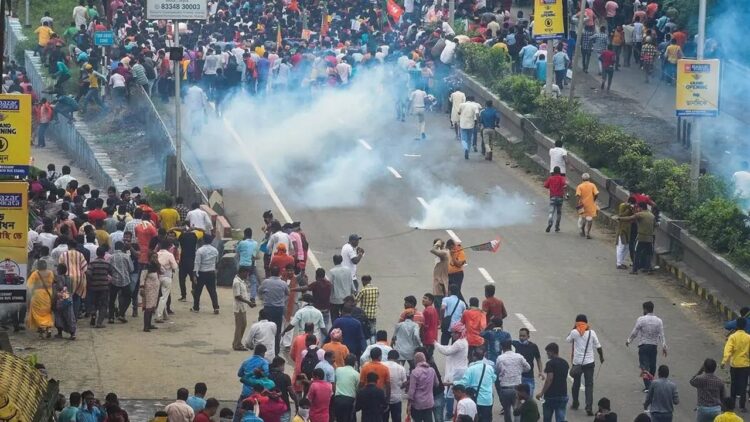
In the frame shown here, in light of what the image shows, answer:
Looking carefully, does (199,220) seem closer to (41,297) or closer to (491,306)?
(41,297)

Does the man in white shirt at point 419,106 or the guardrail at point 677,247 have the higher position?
the man in white shirt at point 419,106

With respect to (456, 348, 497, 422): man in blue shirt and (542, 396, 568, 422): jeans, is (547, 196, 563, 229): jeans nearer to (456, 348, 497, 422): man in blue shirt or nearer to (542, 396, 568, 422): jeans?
(542, 396, 568, 422): jeans

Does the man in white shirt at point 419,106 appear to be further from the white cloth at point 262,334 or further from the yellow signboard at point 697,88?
the white cloth at point 262,334

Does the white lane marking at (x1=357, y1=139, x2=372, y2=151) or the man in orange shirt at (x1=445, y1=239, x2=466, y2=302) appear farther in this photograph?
the white lane marking at (x1=357, y1=139, x2=372, y2=151)

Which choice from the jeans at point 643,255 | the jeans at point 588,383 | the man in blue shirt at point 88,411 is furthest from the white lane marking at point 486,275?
the man in blue shirt at point 88,411

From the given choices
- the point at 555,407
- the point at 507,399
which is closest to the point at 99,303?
the point at 507,399

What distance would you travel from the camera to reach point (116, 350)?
25.0 metres

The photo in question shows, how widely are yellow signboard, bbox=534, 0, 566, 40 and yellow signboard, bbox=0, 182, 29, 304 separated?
1705cm

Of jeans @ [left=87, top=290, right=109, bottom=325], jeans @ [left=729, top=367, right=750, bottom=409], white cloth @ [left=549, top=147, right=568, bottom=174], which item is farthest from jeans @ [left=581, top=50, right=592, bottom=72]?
jeans @ [left=729, top=367, right=750, bottom=409]

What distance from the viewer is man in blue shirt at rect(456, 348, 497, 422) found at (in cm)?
2086

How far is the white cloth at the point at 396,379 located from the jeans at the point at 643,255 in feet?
31.2

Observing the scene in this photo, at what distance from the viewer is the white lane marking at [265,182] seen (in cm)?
3012

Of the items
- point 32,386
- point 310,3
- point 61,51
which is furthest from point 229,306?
point 310,3

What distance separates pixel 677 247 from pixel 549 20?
9.09 metres
